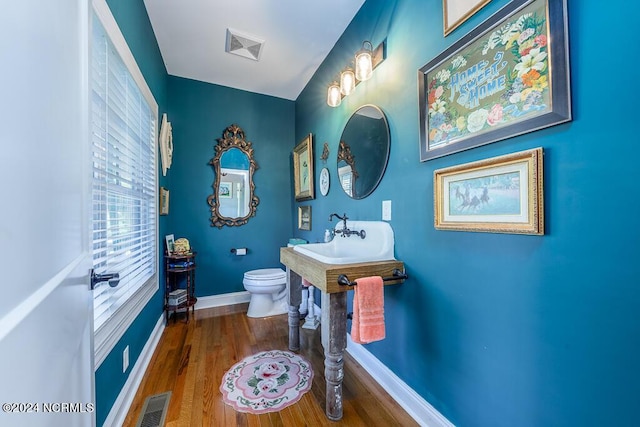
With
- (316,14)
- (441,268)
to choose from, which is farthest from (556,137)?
(316,14)

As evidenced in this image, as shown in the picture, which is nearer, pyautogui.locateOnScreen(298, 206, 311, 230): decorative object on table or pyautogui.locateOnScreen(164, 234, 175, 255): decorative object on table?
pyautogui.locateOnScreen(164, 234, 175, 255): decorative object on table

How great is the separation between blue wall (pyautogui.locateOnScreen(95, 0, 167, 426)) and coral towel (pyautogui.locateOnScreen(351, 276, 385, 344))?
1.24 m

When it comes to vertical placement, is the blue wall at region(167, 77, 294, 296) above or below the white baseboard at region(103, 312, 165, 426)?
above

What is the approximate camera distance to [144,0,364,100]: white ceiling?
196cm

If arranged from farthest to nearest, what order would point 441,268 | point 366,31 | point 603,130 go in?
point 366,31
point 441,268
point 603,130

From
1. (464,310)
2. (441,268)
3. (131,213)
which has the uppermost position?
(131,213)

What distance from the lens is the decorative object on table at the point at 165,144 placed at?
245cm

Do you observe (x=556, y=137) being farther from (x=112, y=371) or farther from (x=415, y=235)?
(x=112, y=371)


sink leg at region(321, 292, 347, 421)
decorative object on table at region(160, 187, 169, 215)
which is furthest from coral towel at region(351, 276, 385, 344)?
decorative object on table at region(160, 187, 169, 215)

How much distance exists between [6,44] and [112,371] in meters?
1.52

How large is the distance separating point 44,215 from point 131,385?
1554 mm

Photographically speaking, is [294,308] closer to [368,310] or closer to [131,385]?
[368,310]

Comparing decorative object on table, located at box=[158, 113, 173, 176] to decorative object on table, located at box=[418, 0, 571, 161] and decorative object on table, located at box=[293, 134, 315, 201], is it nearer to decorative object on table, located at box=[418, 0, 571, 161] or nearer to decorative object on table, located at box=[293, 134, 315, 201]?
decorative object on table, located at box=[293, 134, 315, 201]

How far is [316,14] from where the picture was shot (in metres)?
2.04
